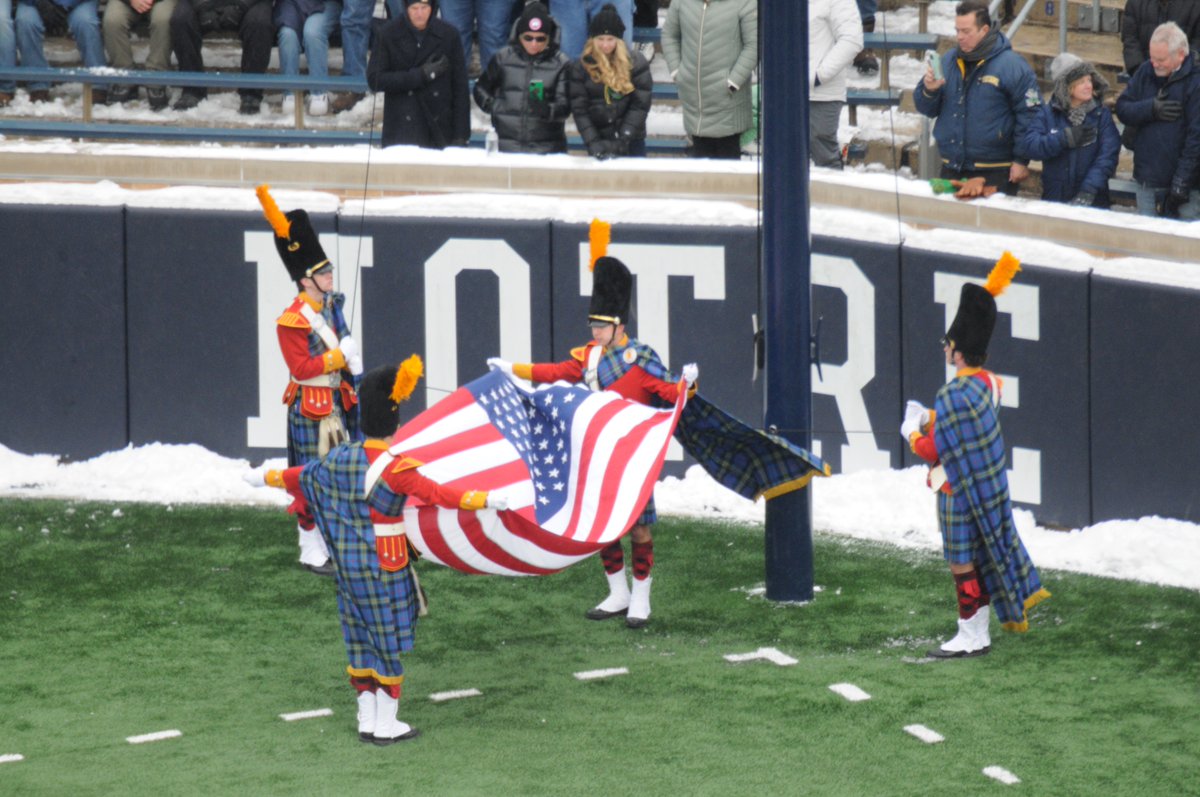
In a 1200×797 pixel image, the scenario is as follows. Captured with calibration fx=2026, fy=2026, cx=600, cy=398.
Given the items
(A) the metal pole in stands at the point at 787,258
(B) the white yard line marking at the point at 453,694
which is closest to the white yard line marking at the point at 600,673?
(B) the white yard line marking at the point at 453,694

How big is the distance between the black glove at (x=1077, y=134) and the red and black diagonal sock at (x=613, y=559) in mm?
3591

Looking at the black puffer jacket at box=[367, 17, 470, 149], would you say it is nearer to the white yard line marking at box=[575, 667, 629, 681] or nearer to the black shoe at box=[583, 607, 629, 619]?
the black shoe at box=[583, 607, 629, 619]

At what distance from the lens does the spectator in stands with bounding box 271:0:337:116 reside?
48.6 ft

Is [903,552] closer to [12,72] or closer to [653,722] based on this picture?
[653,722]

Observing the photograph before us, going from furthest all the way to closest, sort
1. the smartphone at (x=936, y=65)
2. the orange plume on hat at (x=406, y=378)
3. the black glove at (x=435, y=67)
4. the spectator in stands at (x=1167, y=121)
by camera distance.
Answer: the black glove at (x=435, y=67), the smartphone at (x=936, y=65), the spectator in stands at (x=1167, y=121), the orange plume on hat at (x=406, y=378)

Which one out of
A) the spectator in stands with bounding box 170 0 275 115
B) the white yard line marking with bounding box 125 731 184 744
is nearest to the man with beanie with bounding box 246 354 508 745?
the white yard line marking with bounding box 125 731 184 744

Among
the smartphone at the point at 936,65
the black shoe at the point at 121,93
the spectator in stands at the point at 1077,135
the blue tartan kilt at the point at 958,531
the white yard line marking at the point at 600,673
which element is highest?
the black shoe at the point at 121,93

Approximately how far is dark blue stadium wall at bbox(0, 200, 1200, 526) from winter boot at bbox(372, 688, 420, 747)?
14.2ft

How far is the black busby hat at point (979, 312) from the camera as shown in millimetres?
8711

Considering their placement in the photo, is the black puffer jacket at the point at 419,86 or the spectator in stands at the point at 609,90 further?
the black puffer jacket at the point at 419,86

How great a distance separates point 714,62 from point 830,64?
74 centimetres

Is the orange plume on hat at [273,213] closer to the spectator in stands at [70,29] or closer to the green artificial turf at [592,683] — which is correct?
the green artificial turf at [592,683]

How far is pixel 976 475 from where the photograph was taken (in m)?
8.76

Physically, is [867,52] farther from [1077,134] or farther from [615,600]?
[615,600]
